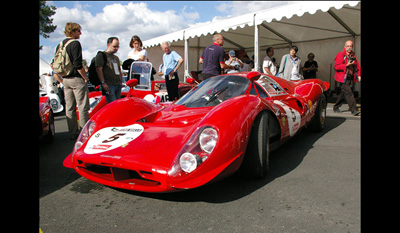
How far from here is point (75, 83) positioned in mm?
4219

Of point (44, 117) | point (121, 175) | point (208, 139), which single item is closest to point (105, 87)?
point (44, 117)

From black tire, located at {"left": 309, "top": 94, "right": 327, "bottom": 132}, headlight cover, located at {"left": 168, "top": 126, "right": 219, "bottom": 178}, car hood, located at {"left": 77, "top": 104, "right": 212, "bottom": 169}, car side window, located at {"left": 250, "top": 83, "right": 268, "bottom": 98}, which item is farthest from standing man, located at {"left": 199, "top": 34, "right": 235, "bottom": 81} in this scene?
headlight cover, located at {"left": 168, "top": 126, "right": 219, "bottom": 178}

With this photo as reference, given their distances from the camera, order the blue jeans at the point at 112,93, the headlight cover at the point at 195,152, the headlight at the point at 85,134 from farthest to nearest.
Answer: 1. the blue jeans at the point at 112,93
2. the headlight at the point at 85,134
3. the headlight cover at the point at 195,152

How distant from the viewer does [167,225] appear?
1721mm

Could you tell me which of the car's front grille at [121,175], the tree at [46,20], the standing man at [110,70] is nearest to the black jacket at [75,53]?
the standing man at [110,70]

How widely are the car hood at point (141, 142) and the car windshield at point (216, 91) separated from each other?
280mm

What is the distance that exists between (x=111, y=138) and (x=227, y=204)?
39.4 inches

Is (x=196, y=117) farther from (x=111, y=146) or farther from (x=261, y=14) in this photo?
(x=261, y=14)

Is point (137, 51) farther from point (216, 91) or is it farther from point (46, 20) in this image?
point (46, 20)

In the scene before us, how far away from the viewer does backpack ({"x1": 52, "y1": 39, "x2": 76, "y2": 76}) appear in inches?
162

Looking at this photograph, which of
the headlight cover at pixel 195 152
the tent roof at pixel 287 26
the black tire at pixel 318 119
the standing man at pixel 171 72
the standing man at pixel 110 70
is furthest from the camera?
the tent roof at pixel 287 26

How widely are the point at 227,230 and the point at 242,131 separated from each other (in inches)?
27.7

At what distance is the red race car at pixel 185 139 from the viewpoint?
74.0 inches

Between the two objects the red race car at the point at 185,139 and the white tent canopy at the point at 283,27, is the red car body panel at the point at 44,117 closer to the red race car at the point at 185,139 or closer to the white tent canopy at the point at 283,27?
the red race car at the point at 185,139
